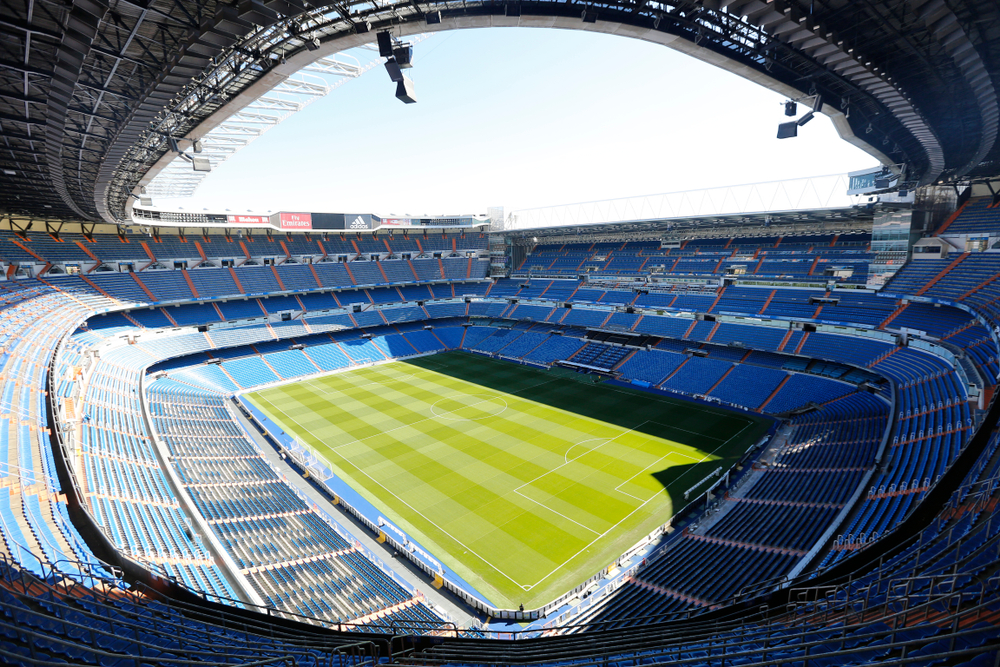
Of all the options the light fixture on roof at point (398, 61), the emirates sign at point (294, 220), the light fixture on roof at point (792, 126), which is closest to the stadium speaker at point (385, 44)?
the light fixture on roof at point (398, 61)

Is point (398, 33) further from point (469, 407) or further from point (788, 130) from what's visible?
point (469, 407)

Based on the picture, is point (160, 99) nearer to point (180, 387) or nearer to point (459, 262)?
point (180, 387)

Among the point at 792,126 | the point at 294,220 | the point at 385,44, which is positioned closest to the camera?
the point at 385,44

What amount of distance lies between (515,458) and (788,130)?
1867 cm

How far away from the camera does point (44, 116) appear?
483 inches

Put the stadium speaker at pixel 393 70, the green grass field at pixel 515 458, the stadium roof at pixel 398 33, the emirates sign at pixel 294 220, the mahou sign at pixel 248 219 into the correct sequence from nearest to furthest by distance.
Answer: the stadium roof at pixel 398 33
the stadium speaker at pixel 393 70
the green grass field at pixel 515 458
the mahou sign at pixel 248 219
the emirates sign at pixel 294 220

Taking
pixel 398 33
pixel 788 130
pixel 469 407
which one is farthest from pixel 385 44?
pixel 469 407

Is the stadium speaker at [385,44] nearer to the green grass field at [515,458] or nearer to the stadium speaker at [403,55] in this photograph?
the stadium speaker at [403,55]

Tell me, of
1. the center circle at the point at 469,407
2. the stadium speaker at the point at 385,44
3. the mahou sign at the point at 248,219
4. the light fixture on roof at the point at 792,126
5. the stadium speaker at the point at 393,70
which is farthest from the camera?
the mahou sign at the point at 248,219

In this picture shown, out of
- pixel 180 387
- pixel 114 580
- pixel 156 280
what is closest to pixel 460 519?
pixel 114 580

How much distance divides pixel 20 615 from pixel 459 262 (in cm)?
5538

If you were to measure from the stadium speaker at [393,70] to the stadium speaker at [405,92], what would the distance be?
0.39 feet

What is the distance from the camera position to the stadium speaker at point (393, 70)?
946cm

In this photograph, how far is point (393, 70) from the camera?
949 centimetres
